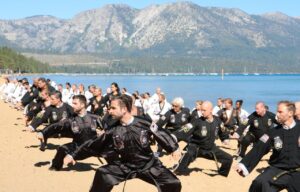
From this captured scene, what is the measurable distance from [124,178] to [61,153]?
504 centimetres

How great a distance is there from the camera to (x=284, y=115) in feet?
27.3

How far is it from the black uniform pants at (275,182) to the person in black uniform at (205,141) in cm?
500

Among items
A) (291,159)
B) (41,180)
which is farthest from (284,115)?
(41,180)

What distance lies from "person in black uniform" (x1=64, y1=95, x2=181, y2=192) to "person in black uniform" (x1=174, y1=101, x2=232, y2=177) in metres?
4.52

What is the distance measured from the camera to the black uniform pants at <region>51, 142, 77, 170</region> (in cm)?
1311

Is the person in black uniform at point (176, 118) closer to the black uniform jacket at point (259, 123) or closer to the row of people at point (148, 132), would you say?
the row of people at point (148, 132)

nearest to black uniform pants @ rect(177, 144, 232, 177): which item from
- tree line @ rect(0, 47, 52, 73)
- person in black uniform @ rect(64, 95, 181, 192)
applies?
person in black uniform @ rect(64, 95, 181, 192)

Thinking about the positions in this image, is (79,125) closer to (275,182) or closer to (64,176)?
(64,176)

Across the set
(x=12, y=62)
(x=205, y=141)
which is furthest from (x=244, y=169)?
(x=12, y=62)

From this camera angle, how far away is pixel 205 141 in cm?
1348

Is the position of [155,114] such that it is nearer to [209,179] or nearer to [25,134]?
[25,134]

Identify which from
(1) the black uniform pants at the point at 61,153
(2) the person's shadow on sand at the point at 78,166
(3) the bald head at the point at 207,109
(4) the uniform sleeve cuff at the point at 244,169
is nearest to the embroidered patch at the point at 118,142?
(4) the uniform sleeve cuff at the point at 244,169

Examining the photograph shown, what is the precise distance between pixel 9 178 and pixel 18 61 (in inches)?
6823

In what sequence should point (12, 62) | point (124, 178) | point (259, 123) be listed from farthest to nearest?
point (12, 62)
point (259, 123)
point (124, 178)
